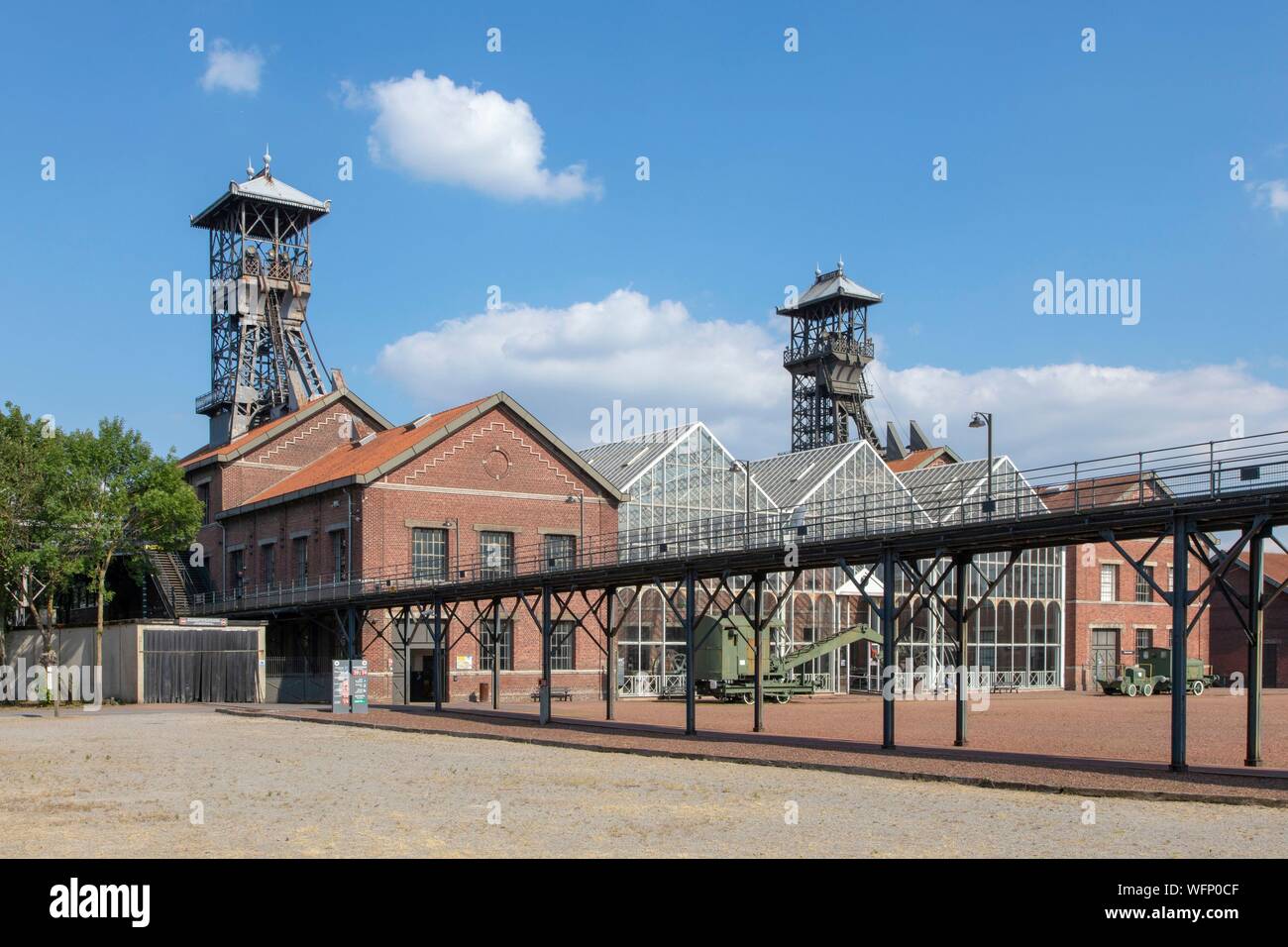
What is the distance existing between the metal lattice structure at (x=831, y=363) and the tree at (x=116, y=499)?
55.9 m

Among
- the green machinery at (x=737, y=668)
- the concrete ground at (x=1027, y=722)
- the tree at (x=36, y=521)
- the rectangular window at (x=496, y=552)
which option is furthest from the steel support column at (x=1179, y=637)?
the tree at (x=36, y=521)

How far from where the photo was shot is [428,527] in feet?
169

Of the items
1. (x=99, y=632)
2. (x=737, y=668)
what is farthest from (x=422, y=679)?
(x=737, y=668)

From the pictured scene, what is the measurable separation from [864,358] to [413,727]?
70.3 meters

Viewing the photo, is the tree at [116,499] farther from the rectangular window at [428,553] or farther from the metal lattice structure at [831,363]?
the metal lattice structure at [831,363]

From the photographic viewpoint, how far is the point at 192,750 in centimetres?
2703

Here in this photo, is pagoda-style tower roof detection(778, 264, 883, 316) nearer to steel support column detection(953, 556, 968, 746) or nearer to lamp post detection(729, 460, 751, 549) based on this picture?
lamp post detection(729, 460, 751, 549)

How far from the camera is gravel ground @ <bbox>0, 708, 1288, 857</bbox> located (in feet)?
45.2

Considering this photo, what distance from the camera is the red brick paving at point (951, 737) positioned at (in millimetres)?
20641

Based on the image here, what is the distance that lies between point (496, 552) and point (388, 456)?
5.93 meters

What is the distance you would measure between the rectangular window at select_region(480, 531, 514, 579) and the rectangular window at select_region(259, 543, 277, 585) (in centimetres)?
1075

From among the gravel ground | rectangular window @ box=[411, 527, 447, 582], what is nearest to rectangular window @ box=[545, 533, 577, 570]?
rectangular window @ box=[411, 527, 447, 582]

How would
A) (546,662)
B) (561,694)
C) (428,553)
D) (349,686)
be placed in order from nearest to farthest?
(546,662) < (349,686) < (561,694) < (428,553)

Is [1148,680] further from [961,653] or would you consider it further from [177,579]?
[177,579]
